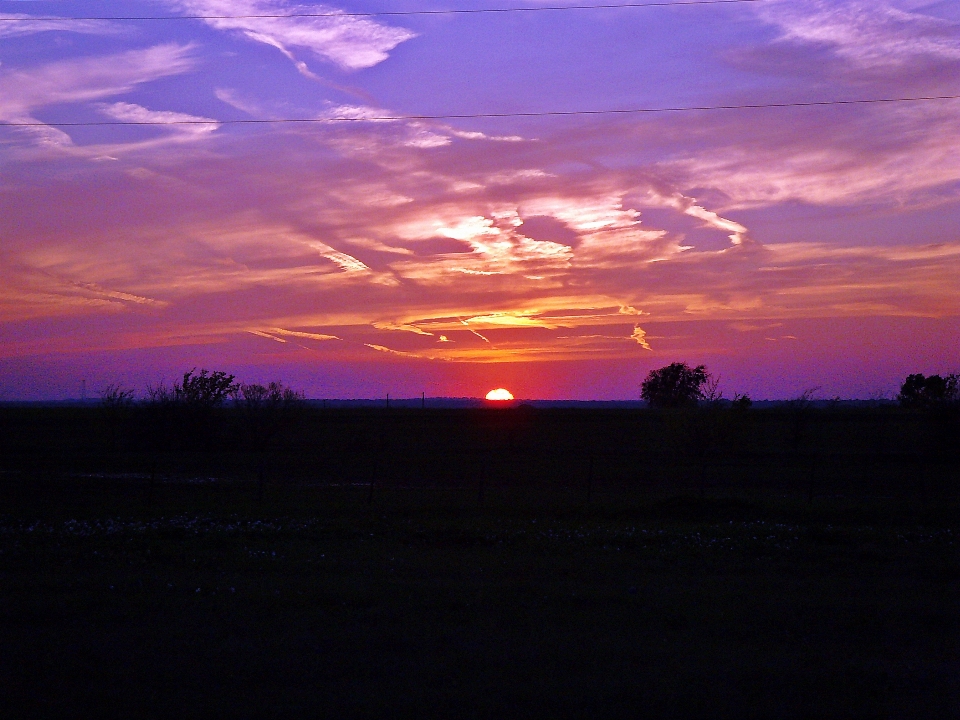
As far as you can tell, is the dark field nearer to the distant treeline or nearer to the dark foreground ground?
the dark foreground ground

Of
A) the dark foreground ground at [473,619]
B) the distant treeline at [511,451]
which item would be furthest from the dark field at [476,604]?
the distant treeline at [511,451]

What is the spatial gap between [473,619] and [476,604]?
863 mm

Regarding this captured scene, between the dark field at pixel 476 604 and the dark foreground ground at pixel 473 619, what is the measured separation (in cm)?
4

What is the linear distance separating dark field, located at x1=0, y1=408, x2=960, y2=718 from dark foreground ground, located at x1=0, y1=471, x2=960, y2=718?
4cm

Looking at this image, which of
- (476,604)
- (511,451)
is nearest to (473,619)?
(476,604)

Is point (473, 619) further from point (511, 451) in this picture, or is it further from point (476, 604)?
point (511, 451)

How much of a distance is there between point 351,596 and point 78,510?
57.3ft

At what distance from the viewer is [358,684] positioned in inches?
303

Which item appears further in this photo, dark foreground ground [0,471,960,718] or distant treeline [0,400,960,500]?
distant treeline [0,400,960,500]

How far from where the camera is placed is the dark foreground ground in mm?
7355

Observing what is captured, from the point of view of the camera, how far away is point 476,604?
443 inches

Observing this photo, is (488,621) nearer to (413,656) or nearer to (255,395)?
(413,656)

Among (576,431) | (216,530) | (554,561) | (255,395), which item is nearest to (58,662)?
(554,561)

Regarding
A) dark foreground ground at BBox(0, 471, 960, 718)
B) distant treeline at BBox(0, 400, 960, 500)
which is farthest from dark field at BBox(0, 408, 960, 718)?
distant treeline at BBox(0, 400, 960, 500)
